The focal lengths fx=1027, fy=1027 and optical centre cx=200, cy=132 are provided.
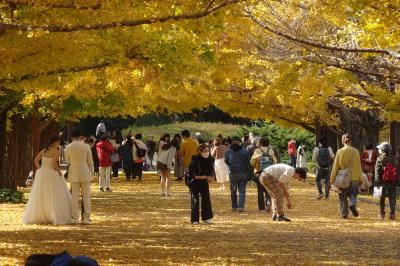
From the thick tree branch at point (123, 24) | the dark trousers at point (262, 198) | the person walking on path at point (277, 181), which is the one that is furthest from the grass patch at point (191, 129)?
the thick tree branch at point (123, 24)

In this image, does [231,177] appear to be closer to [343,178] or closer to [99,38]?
[343,178]

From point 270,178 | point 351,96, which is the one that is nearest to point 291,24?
point 270,178

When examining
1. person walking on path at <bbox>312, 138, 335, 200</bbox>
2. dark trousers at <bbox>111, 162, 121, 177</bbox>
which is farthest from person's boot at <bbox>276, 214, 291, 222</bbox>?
dark trousers at <bbox>111, 162, 121, 177</bbox>

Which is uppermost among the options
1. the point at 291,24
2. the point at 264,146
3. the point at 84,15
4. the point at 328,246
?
the point at 291,24

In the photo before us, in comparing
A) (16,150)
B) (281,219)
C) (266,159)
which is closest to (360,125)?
(16,150)

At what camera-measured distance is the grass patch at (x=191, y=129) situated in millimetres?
72750

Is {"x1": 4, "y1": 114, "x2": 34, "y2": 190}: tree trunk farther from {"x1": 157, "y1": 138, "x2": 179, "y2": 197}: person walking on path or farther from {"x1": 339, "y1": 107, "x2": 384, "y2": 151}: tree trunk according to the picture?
{"x1": 339, "y1": 107, "x2": 384, "y2": 151}: tree trunk

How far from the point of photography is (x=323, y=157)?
2859cm

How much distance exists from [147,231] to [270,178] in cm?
338

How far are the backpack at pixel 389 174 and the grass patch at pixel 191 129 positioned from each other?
49717mm

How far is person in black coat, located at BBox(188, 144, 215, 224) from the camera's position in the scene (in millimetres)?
20312

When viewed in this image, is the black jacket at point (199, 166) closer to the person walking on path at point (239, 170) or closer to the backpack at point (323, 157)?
the person walking on path at point (239, 170)

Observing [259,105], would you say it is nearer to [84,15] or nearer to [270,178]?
[270,178]

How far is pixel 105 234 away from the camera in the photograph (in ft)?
58.9
